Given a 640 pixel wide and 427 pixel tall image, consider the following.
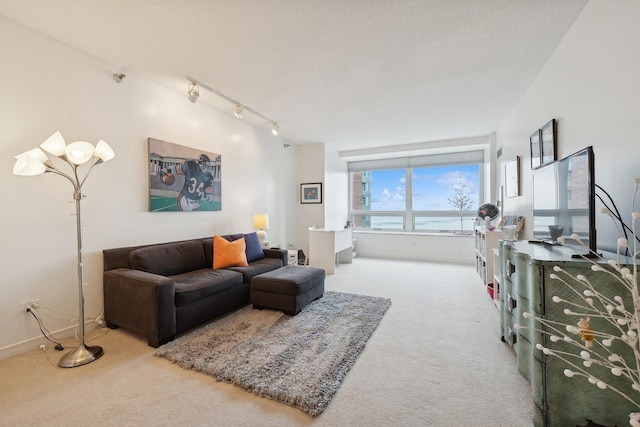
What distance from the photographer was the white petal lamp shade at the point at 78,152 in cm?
210

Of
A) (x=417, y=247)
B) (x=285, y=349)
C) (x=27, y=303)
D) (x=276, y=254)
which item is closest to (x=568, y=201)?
(x=285, y=349)

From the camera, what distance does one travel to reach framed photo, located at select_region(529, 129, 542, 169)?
2.82m

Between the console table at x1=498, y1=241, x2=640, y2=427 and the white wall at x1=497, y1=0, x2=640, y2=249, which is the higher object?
the white wall at x1=497, y1=0, x2=640, y2=249

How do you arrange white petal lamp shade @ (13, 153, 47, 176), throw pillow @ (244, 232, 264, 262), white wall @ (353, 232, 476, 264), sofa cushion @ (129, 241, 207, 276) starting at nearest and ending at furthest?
white petal lamp shade @ (13, 153, 47, 176), sofa cushion @ (129, 241, 207, 276), throw pillow @ (244, 232, 264, 262), white wall @ (353, 232, 476, 264)

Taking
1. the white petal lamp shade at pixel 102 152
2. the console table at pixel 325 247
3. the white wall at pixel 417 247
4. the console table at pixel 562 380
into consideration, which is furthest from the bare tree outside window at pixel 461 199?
the white petal lamp shade at pixel 102 152

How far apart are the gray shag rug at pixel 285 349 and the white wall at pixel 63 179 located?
1.17m

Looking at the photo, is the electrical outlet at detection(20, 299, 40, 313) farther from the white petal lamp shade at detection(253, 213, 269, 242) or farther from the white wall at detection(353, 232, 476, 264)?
the white wall at detection(353, 232, 476, 264)

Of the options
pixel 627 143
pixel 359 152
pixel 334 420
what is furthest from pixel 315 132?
pixel 334 420

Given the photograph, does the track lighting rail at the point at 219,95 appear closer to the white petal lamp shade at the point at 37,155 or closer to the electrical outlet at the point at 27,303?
the white petal lamp shade at the point at 37,155

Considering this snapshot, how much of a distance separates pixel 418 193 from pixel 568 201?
4.76 meters

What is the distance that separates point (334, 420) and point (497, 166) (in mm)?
4915

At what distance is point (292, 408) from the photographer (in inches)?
65.4

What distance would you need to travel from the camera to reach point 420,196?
656 centimetres

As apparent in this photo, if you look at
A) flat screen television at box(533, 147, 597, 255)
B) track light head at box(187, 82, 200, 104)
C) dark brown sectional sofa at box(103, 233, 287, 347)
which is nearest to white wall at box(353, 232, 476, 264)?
flat screen television at box(533, 147, 597, 255)
